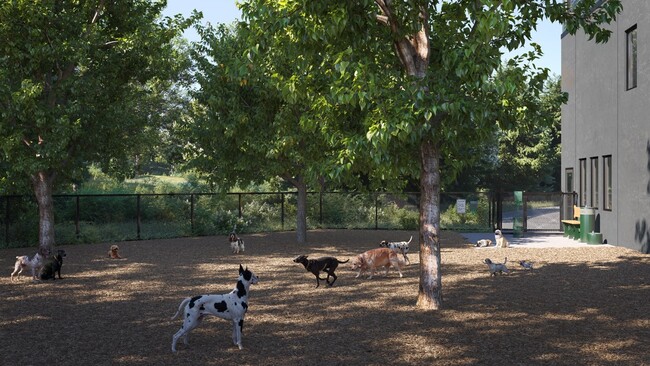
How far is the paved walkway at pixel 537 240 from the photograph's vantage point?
2119 centimetres

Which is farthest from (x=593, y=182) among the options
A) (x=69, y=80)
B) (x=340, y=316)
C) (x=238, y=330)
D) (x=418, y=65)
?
(x=238, y=330)

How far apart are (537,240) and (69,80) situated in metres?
16.3

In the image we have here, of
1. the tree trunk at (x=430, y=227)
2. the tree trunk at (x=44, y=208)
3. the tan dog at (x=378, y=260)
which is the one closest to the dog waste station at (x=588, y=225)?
the tan dog at (x=378, y=260)

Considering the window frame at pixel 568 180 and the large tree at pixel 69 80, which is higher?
the large tree at pixel 69 80

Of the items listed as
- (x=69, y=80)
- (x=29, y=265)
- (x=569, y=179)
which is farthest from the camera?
(x=569, y=179)

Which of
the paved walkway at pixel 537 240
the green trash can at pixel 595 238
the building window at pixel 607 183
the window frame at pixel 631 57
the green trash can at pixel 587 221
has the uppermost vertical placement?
the window frame at pixel 631 57

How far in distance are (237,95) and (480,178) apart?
32279mm

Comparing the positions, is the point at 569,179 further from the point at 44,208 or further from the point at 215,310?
the point at 215,310

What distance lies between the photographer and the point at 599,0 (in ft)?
71.5

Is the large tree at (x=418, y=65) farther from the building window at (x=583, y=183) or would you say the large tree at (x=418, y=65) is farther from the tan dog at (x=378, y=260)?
the building window at (x=583, y=183)

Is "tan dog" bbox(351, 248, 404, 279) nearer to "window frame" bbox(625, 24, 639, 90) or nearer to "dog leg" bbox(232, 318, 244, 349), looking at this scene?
"dog leg" bbox(232, 318, 244, 349)

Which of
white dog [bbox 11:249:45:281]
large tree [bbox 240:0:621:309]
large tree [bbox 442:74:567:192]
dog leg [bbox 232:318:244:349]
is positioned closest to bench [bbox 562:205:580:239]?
large tree [bbox 240:0:621:309]

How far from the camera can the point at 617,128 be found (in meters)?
20.7

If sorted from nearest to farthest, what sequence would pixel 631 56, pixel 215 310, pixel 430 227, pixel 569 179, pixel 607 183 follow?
pixel 215 310
pixel 430 227
pixel 631 56
pixel 607 183
pixel 569 179
